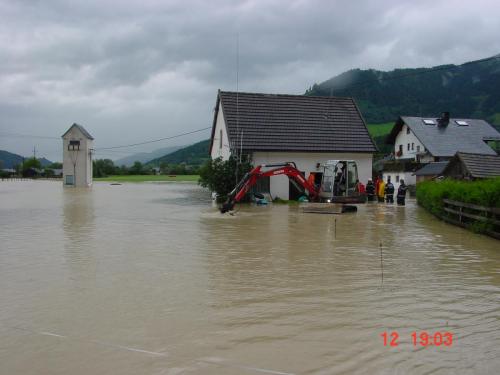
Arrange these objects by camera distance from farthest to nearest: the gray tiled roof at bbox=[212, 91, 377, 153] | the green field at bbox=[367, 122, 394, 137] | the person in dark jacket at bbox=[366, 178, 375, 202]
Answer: the green field at bbox=[367, 122, 394, 137] → the gray tiled roof at bbox=[212, 91, 377, 153] → the person in dark jacket at bbox=[366, 178, 375, 202]

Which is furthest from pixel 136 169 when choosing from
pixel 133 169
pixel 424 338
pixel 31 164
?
pixel 424 338

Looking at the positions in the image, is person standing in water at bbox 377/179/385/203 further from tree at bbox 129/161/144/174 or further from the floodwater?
tree at bbox 129/161/144/174

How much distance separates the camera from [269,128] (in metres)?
33.6

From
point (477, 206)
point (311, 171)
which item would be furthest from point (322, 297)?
point (311, 171)

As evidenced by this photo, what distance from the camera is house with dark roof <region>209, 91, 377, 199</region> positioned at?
32.6m

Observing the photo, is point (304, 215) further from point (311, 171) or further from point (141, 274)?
point (141, 274)

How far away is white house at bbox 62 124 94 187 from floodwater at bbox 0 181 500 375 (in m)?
57.9

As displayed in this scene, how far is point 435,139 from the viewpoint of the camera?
55.3m

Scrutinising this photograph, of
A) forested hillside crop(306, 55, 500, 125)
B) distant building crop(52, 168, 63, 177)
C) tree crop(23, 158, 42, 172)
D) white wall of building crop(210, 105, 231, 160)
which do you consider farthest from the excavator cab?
tree crop(23, 158, 42, 172)

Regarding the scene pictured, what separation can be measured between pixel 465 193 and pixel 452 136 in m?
42.8

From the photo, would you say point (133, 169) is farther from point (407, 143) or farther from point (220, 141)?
point (220, 141)

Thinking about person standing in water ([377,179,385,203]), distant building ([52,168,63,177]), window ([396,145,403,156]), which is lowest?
person standing in water ([377,179,385,203])

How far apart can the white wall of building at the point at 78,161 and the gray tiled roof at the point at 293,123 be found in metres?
38.9

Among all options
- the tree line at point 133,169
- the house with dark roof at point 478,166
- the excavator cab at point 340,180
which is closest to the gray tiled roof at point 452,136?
the house with dark roof at point 478,166
